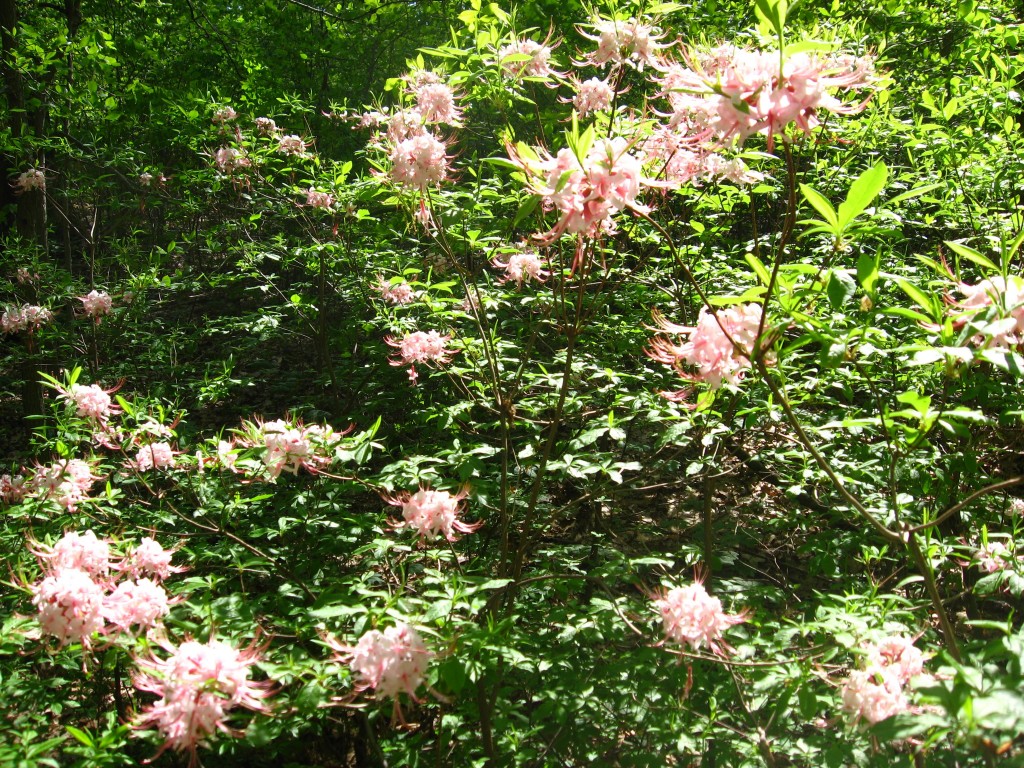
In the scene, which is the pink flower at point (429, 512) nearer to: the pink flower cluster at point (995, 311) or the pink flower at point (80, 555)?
the pink flower at point (80, 555)

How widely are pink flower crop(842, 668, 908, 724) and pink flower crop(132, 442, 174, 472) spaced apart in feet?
6.78

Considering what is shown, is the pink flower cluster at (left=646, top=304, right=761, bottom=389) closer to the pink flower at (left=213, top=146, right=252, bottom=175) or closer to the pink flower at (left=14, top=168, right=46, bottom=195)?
the pink flower at (left=213, top=146, right=252, bottom=175)

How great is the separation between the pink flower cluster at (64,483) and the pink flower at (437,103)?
5.22 feet

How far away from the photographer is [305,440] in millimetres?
2035

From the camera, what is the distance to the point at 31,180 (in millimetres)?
4938

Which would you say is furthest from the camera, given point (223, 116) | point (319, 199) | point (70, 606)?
point (223, 116)

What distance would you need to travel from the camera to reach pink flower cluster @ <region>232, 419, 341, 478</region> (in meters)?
2.02

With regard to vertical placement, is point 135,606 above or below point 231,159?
below

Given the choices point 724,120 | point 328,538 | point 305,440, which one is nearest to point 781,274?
point 724,120

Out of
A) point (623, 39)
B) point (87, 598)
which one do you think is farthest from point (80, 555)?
point (623, 39)

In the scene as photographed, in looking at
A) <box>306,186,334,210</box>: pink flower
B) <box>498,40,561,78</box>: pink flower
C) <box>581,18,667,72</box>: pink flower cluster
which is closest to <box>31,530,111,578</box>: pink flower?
<box>498,40,561,78</box>: pink flower

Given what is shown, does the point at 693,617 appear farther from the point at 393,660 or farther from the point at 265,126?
the point at 265,126

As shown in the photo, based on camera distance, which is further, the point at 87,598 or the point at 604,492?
the point at 604,492

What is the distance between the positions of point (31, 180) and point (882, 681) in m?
5.57
